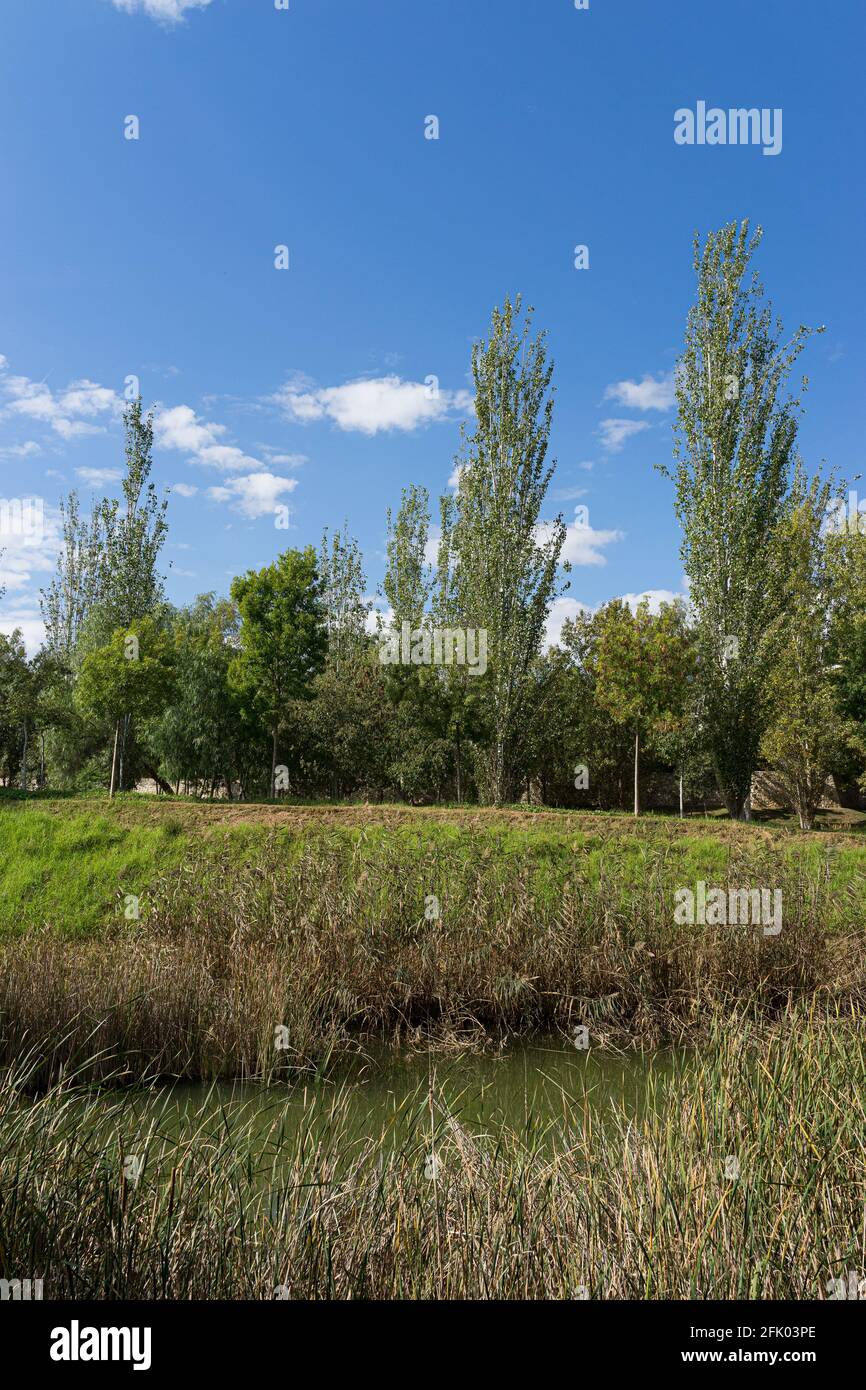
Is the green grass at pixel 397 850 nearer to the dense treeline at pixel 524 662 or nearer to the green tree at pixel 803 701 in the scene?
the dense treeline at pixel 524 662

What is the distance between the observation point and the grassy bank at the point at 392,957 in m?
7.96

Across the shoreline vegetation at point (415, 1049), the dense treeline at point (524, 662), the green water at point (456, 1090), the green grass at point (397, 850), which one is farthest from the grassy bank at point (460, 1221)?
the dense treeline at point (524, 662)

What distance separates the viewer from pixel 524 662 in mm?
23984

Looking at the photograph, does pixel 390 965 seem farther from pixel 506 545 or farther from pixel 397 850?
pixel 506 545

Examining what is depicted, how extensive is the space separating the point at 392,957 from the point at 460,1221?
6.11 metres

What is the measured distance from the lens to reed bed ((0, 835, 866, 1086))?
7938 millimetres

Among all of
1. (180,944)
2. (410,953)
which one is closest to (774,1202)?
(410,953)

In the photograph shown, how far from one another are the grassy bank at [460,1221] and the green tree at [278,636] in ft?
68.6

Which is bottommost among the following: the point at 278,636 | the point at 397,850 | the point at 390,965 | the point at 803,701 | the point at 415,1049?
the point at 415,1049

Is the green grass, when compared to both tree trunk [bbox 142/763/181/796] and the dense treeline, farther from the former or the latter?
tree trunk [bbox 142/763/181/796]

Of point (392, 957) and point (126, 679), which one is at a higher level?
point (126, 679)

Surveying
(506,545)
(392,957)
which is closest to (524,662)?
(506,545)

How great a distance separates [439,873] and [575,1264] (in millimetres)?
8136
